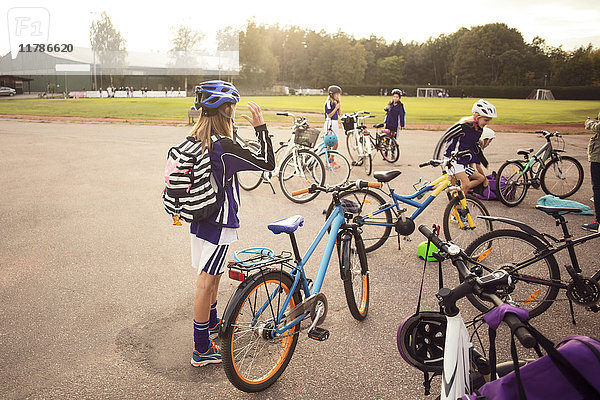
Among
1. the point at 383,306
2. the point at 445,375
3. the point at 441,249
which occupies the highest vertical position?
the point at 441,249

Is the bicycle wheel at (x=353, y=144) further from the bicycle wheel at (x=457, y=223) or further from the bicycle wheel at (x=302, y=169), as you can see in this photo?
the bicycle wheel at (x=457, y=223)

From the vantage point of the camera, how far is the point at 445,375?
72.2 inches

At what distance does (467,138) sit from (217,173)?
15.4 feet

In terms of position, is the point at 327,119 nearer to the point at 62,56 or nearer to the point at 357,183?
the point at 357,183

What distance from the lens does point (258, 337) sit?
A: 3191mm

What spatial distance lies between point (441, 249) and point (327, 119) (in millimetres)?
10599

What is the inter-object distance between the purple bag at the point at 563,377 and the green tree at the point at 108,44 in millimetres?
95384

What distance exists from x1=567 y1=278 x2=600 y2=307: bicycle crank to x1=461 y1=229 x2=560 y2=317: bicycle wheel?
0.44ft

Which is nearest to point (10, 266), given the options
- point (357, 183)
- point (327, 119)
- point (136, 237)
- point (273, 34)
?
point (136, 237)

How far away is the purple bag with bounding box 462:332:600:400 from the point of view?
1.34m

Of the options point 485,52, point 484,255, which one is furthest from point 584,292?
point 485,52

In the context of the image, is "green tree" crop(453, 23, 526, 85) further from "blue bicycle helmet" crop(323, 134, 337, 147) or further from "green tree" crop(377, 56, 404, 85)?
"blue bicycle helmet" crop(323, 134, 337, 147)

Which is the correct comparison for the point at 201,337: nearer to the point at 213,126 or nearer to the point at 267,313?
the point at 267,313

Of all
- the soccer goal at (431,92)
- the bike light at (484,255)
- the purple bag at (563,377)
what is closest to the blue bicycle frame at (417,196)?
the bike light at (484,255)
